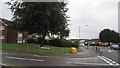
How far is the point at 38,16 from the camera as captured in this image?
3188 centimetres

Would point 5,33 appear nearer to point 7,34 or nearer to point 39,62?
point 7,34

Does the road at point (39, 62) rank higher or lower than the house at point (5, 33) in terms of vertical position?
lower

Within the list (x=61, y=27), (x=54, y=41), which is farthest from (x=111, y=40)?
(x=61, y=27)

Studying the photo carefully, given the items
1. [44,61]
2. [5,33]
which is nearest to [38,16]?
[44,61]

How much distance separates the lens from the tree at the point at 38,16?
31094 mm

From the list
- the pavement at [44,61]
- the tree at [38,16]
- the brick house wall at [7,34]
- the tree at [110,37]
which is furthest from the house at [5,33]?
the tree at [110,37]

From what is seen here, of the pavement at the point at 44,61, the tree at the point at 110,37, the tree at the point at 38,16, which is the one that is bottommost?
the pavement at the point at 44,61

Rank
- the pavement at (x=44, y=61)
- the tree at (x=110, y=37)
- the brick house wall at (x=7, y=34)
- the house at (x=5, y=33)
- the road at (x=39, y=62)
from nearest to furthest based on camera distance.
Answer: the road at (x=39, y=62)
the pavement at (x=44, y=61)
the house at (x=5, y=33)
the brick house wall at (x=7, y=34)
the tree at (x=110, y=37)

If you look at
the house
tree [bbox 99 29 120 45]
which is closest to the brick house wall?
the house

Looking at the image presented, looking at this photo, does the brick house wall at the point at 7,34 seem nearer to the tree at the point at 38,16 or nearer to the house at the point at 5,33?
the house at the point at 5,33

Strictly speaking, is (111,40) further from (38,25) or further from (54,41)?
(38,25)

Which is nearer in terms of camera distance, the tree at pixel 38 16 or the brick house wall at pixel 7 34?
the tree at pixel 38 16

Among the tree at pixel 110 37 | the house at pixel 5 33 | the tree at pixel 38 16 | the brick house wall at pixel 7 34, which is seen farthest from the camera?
the tree at pixel 110 37

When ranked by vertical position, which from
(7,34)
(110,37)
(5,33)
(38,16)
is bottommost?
(110,37)
